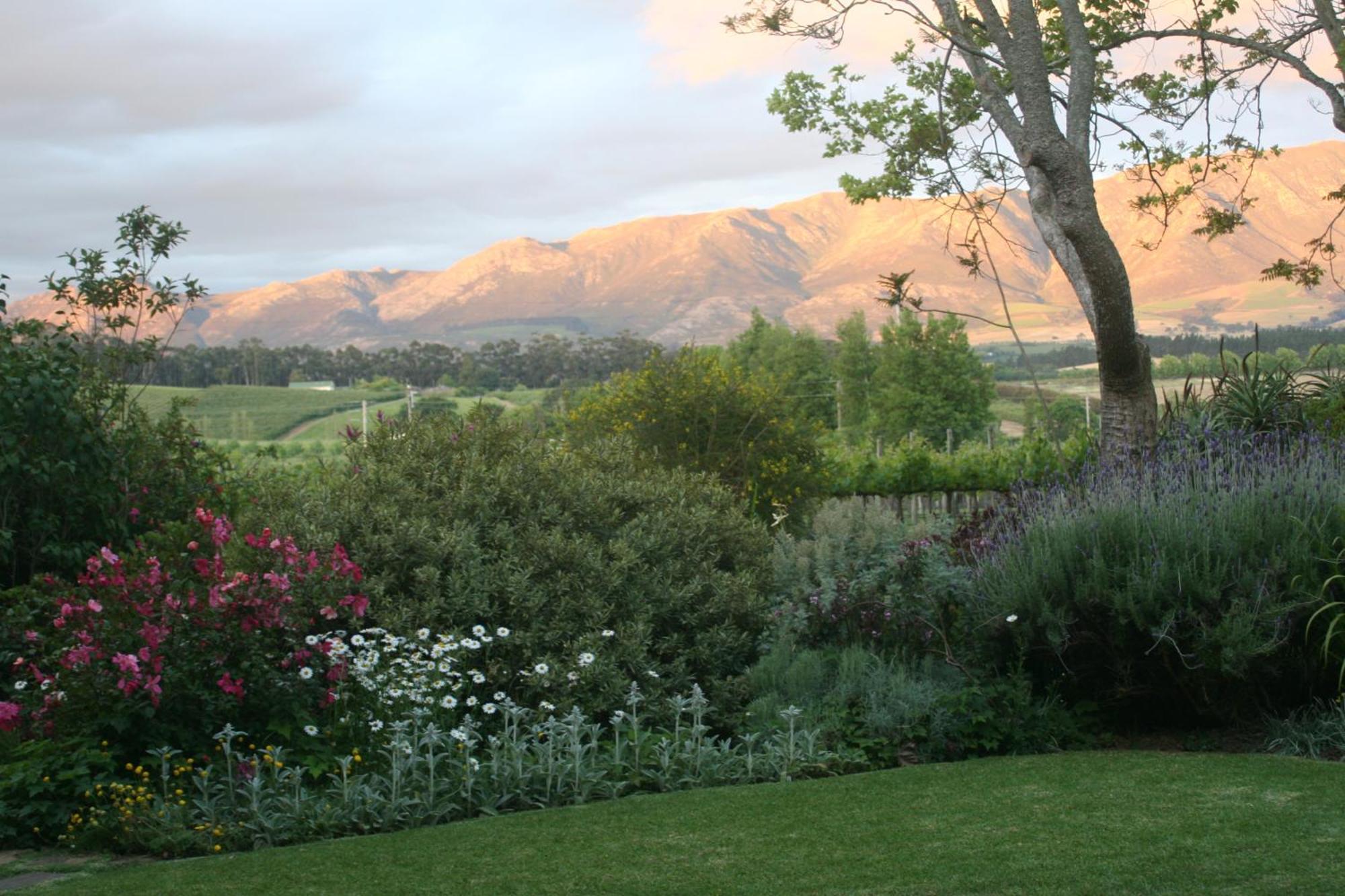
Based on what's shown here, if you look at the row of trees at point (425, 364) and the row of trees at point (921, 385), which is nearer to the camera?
the row of trees at point (921, 385)

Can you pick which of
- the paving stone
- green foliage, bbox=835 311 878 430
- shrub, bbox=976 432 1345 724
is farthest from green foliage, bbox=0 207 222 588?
green foliage, bbox=835 311 878 430

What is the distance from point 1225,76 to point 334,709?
12006 mm

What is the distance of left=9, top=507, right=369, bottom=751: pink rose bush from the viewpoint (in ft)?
17.4

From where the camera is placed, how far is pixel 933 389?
6425 centimetres

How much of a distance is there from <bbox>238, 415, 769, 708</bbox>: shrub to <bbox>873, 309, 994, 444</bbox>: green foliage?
5576 cm

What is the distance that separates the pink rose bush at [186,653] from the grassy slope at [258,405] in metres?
41.3

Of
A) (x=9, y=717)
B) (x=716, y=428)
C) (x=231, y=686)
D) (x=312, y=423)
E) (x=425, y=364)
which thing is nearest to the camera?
(x=231, y=686)

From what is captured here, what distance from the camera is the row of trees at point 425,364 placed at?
6575 centimetres

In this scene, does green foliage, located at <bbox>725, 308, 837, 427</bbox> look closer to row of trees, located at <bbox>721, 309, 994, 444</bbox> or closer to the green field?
row of trees, located at <bbox>721, 309, 994, 444</bbox>

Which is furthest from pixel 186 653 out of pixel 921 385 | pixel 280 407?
pixel 921 385

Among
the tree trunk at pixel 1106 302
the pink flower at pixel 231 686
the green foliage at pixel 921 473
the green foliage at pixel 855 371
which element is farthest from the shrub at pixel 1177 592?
the green foliage at pixel 855 371

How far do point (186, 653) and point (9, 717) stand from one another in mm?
934

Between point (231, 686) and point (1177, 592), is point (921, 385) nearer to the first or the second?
point (1177, 592)

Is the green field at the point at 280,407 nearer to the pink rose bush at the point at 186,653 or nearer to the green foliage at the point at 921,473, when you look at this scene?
the green foliage at the point at 921,473
